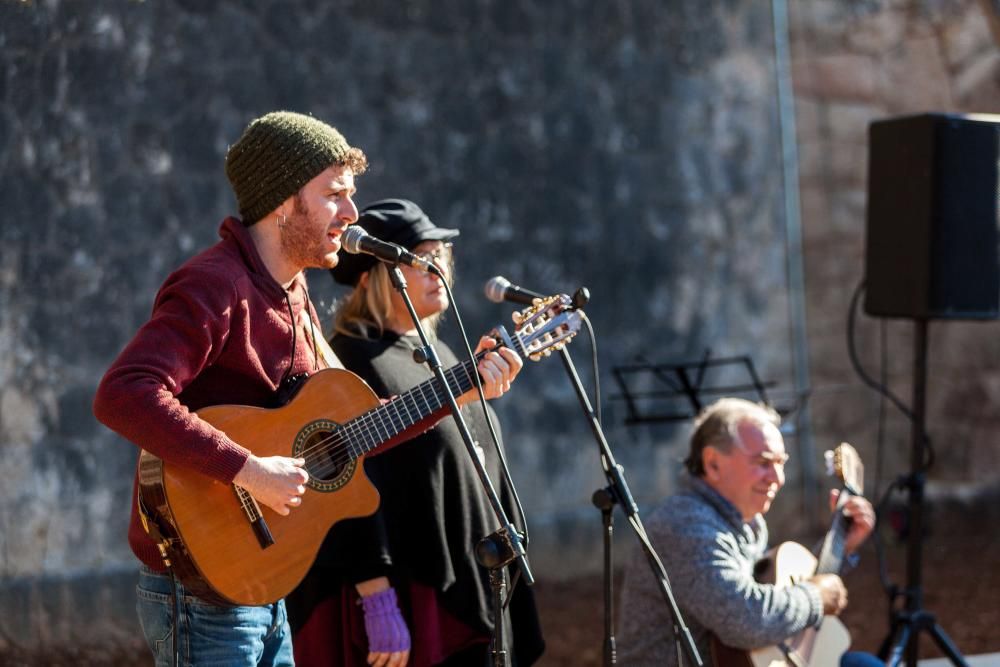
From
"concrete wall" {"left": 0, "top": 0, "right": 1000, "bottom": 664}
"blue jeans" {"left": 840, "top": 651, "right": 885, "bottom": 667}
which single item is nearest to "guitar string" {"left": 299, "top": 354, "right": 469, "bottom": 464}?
"blue jeans" {"left": 840, "top": 651, "right": 885, "bottom": 667}

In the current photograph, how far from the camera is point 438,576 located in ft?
10.9

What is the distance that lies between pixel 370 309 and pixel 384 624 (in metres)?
0.88

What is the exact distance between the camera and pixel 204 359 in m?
2.68

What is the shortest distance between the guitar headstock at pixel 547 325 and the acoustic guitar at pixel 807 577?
132 centimetres

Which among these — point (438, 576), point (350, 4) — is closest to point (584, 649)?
point (438, 576)

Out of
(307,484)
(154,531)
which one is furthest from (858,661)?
(154,531)

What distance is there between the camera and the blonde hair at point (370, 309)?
3527 mm

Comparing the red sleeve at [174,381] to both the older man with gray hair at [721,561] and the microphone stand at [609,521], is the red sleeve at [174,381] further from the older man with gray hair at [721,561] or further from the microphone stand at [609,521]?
the older man with gray hair at [721,561]

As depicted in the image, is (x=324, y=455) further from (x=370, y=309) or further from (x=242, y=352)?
(x=370, y=309)

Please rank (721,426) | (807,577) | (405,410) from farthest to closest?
(807,577) → (721,426) → (405,410)

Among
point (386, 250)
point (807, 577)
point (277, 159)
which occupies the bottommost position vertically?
point (807, 577)

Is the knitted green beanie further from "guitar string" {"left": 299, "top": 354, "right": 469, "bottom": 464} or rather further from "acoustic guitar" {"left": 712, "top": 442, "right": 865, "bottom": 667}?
"acoustic guitar" {"left": 712, "top": 442, "right": 865, "bottom": 667}

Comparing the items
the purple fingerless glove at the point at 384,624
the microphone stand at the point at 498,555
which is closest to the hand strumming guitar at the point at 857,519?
the purple fingerless glove at the point at 384,624

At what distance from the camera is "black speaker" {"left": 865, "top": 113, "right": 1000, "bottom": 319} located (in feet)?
16.5
